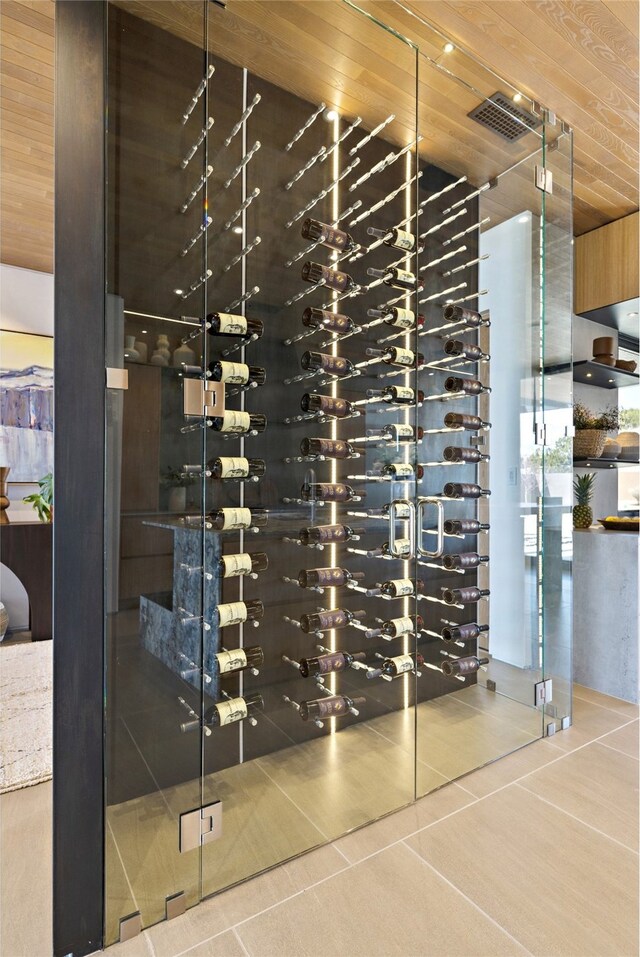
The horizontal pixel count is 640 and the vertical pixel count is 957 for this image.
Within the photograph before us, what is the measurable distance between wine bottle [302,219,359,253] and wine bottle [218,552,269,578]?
1157 mm

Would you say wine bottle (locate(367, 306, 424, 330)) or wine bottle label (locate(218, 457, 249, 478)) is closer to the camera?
wine bottle label (locate(218, 457, 249, 478))

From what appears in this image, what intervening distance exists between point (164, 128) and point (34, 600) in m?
3.48

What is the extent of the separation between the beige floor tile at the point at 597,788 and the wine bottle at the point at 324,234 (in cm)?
226

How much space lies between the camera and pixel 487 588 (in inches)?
102

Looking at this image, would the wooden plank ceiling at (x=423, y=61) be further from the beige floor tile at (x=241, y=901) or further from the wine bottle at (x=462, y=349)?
the beige floor tile at (x=241, y=901)

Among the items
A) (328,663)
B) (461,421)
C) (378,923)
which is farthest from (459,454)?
(378,923)

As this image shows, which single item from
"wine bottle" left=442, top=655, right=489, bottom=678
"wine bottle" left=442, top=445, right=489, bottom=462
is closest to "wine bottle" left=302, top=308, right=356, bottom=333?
"wine bottle" left=442, top=445, right=489, bottom=462

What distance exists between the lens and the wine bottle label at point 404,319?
6.94ft

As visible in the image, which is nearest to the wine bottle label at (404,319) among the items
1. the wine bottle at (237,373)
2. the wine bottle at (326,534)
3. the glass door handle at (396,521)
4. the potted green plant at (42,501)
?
the wine bottle at (237,373)

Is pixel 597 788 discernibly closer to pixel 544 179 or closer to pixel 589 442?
pixel 589 442

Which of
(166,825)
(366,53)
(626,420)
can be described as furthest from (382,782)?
(626,420)

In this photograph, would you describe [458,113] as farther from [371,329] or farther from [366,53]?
[371,329]

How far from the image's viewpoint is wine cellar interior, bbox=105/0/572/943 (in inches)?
60.1

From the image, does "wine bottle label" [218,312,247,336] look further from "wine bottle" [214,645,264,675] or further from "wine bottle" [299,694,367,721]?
"wine bottle" [299,694,367,721]
